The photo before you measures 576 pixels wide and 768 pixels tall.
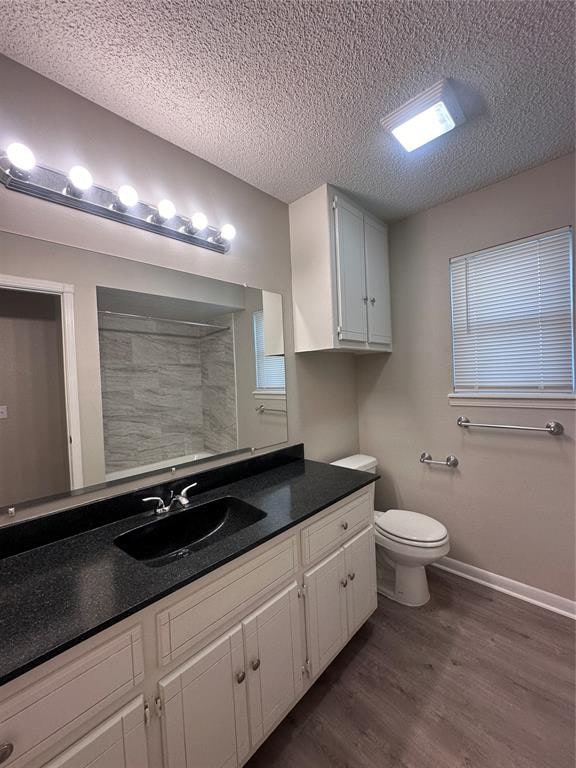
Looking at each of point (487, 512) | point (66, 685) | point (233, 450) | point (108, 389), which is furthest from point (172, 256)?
point (487, 512)

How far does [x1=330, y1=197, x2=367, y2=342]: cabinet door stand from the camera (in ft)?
6.33

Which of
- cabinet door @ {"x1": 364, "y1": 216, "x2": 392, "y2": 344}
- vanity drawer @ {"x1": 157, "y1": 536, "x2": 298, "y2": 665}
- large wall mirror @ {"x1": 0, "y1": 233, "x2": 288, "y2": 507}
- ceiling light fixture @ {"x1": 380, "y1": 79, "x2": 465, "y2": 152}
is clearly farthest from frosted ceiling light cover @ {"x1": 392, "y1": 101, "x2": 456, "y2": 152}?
vanity drawer @ {"x1": 157, "y1": 536, "x2": 298, "y2": 665}

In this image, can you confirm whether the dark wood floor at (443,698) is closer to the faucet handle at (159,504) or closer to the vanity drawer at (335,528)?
the vanity drawer at (335,528)

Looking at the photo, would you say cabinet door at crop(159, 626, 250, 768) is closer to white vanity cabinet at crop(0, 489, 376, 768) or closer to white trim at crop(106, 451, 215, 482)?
white vanity cabinet at crop(0, 489, 376, 768)

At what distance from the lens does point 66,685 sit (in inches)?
28.2

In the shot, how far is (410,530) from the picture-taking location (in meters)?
1.91

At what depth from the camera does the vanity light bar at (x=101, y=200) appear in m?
1.08

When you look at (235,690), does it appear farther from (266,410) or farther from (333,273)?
(333,273)

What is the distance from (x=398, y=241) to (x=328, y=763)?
274 centimetres

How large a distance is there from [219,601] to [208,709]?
0.96 ft

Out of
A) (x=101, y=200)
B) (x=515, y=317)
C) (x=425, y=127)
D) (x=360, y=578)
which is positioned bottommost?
(x=360, y=578)

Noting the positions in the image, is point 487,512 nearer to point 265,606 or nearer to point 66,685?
point 265,606

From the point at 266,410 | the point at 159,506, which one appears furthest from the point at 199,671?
the point at 266,410

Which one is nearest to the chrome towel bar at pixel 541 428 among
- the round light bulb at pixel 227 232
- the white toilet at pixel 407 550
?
the white toilet at pixel 407 550
